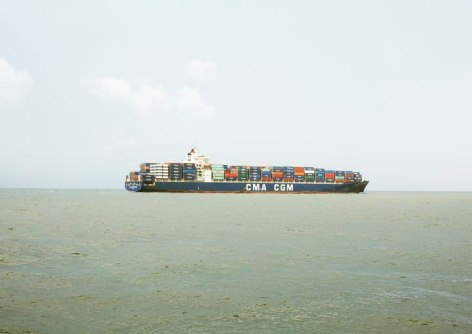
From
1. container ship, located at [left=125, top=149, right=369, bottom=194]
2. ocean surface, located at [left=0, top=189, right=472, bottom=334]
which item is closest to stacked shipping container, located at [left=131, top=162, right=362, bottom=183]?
container ship, located at [left=125, top=149, right=369, bottom=194]

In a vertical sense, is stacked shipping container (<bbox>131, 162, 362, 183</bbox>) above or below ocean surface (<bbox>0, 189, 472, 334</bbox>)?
above

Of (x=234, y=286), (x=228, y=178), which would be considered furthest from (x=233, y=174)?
(x=234, y=286)

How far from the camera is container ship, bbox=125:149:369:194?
456ft

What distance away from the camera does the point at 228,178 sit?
470 feet

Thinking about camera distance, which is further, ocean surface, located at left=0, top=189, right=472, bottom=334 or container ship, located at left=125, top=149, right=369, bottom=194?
container ship, located at left=125, top=149, right=369, bottom=194

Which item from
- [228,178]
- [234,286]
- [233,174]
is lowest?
[234,286]

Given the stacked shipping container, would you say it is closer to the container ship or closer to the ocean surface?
the container ship

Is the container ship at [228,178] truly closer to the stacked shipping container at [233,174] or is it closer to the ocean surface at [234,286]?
the stacked shipping container at [233,174]

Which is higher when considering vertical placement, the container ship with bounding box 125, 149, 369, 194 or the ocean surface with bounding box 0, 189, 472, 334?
the container ship with bounding box 125, 149, 369, 194

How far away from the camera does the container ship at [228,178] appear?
456 feet

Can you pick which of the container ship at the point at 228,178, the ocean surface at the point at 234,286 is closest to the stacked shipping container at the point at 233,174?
the container ship at the point at 228,178

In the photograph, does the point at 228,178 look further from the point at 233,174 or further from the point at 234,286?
the point at 234,286

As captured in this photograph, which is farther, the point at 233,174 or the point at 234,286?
the point at 233,174

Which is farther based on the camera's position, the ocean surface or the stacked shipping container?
the stacked shipping container
